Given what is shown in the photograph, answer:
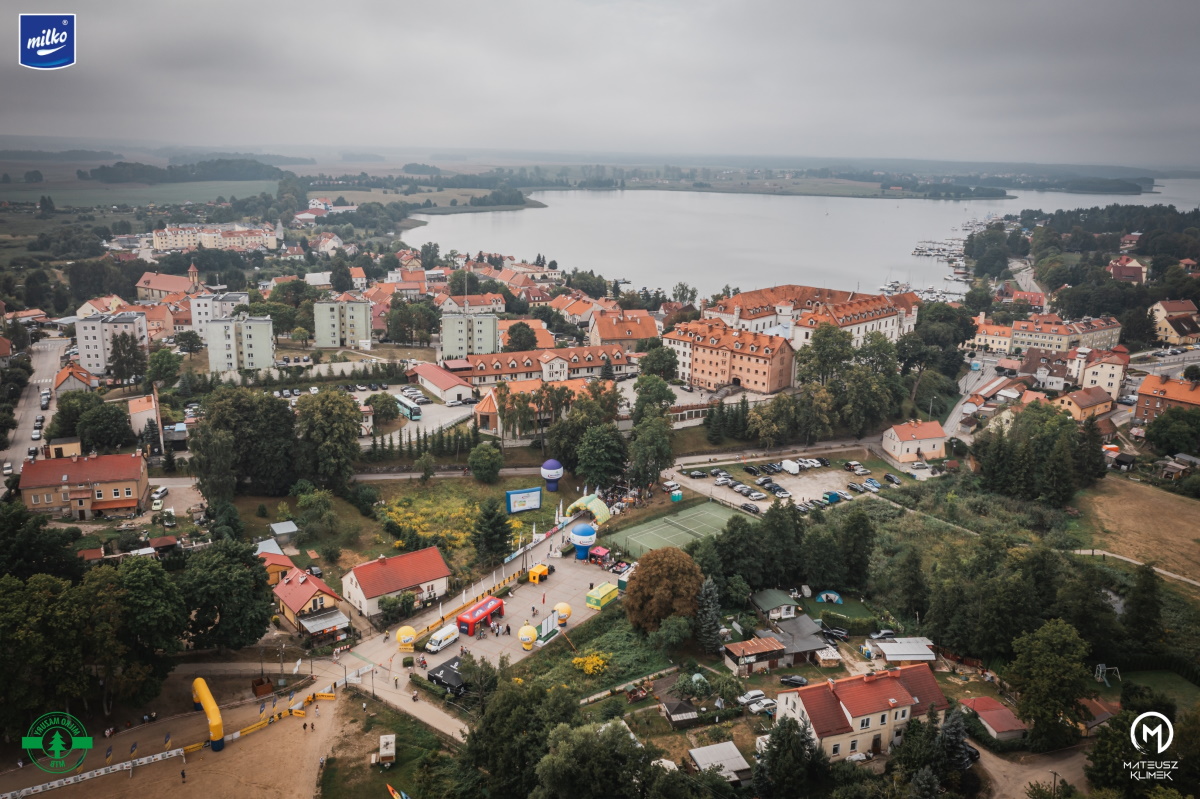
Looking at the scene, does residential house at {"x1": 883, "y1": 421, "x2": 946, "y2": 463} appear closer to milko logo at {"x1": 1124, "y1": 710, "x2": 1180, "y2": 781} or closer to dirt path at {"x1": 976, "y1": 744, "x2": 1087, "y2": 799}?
dirt path at {"x1": 976, "y1": 744, "x2": 1087, "y2": 799}

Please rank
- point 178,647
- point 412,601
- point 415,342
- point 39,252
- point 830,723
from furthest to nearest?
point 39,252, point 415,342, point 412,601, point 178,647, point 830,723

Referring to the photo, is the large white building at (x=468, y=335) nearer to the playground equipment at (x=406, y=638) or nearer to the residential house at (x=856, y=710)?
the playground equipment at (x=406, y=638)

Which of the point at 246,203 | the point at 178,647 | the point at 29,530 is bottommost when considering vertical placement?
the point at 178,647

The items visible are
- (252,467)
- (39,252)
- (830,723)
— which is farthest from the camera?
(39,252)

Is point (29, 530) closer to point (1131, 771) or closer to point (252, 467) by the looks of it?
point (252, 467)

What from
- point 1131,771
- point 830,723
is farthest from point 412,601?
point 1131,771

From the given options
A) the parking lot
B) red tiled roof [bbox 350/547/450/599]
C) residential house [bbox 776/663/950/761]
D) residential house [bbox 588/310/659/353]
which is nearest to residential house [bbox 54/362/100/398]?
red tiled roof [bbox 350/547/450/599]

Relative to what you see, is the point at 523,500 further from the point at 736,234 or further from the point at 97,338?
the point at 736,234
